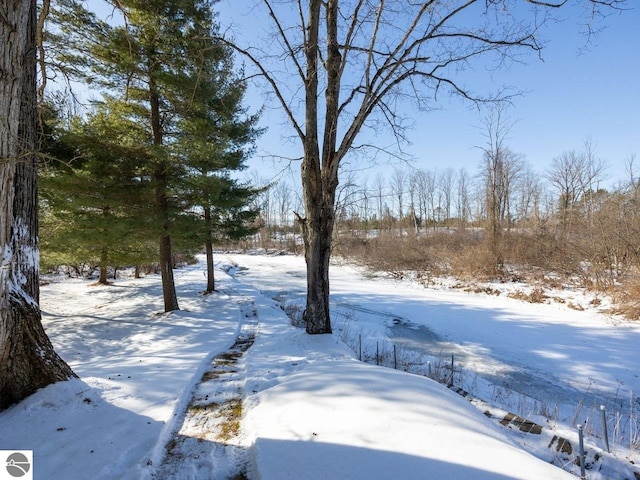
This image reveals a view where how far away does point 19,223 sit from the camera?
3.22 meters

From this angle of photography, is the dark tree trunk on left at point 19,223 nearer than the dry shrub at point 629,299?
Yes

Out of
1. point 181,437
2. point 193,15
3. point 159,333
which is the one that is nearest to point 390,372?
point 181,437

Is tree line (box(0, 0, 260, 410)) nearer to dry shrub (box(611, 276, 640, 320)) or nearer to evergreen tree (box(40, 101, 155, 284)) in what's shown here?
evergreen tree (box(40, 101, 155, 284))

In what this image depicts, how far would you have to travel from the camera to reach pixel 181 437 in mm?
3078

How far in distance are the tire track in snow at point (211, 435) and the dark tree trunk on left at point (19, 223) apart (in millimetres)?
1583

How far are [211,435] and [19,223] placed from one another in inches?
119

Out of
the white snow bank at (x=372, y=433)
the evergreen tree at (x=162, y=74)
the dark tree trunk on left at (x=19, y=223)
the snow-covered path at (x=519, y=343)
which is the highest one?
the evergreen tree at (x=162, y=74)

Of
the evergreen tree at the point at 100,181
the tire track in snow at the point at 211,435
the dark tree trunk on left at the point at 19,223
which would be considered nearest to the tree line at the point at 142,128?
the evergreen tree at the point at 100,181

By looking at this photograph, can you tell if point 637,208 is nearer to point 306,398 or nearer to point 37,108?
point 306,398

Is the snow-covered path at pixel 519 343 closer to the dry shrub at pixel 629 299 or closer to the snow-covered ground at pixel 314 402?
the snow-covered ground at pixel 314 402

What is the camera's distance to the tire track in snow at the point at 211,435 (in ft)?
8.38

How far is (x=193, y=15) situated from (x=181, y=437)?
34.3 ft

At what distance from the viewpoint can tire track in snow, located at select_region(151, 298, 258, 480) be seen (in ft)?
8.38

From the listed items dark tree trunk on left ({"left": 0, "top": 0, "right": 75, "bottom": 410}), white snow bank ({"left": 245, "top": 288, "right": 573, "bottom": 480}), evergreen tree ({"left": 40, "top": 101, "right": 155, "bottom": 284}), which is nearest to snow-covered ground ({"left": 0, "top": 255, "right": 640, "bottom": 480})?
white snow bank ({"left": 245, "top": 288, "right": 573, "bottom": 480})
